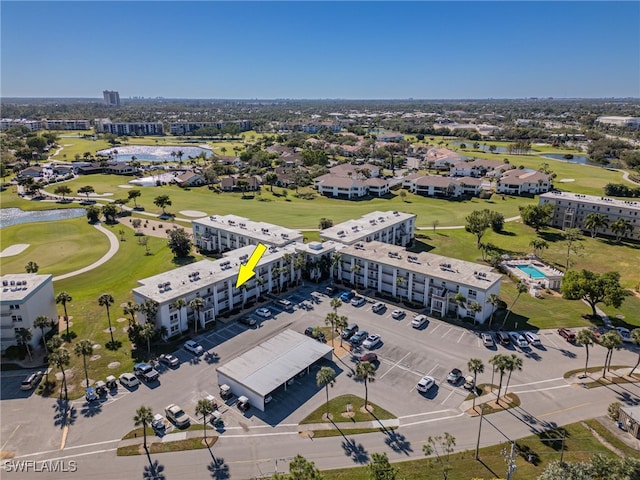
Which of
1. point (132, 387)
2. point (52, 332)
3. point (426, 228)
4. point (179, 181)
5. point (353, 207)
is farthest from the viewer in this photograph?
point (179, 181)

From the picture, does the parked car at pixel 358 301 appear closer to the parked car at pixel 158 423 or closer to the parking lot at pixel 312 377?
the parking lot at pixel 312 377

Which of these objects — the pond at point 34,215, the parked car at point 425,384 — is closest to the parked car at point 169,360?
the parked car at point 425,384

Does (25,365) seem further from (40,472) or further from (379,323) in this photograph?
(379,323)

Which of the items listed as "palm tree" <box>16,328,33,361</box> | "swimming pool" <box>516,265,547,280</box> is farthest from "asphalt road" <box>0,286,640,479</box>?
"swimming pool" <box>516,265,547,280</box>

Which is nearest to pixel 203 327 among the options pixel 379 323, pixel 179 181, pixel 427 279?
pixel 379 323

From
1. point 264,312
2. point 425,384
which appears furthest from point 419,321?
point 264,312

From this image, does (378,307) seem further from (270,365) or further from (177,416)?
(177,416)
